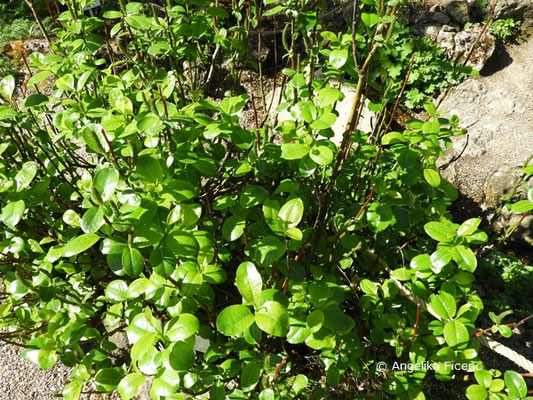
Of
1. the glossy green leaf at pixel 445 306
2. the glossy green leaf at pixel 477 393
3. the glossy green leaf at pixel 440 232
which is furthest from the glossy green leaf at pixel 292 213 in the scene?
the glossy green leaf at pixel 477 393

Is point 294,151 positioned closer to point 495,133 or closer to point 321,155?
point 321,155

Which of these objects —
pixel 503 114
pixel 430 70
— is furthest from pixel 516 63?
pixel 430 70

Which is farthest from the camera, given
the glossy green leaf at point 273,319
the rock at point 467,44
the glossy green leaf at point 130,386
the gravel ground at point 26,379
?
the rock at point 467,44

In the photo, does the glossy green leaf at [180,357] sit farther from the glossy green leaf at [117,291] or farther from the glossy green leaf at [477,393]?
the glossy green leaf at [477,393]

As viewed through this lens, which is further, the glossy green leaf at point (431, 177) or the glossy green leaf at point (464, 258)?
the glossy green leaf at point (431, 177)

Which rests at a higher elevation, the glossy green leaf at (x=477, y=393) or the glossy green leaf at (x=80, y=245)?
the glossy green leaf at (x=80, y=245)

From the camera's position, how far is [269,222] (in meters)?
1.33

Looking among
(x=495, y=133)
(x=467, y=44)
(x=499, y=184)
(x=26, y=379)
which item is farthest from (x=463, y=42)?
(x=26, y=379)

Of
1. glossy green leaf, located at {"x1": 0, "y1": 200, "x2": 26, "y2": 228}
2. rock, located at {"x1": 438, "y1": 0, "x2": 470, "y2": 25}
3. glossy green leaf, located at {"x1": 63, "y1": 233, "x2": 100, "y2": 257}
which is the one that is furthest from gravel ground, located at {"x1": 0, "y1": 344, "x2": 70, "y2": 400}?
rock, located at {"x1": 438, "y1": 0, "x2": 470, "y2": 25}

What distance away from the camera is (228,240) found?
1.57 meters

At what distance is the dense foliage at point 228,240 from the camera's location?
1.18 meters

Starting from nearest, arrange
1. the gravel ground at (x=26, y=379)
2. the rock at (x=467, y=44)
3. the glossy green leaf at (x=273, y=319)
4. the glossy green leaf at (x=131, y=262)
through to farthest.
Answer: the glossy green leaf at (x=273, y=319)
the glossy green leaf at (x=131, y=262)
the gravel ground at (x=26, y=379)
the rock at (x=467, y=44)

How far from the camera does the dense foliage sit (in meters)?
1.18

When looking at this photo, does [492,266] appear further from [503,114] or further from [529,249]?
[503,114]
